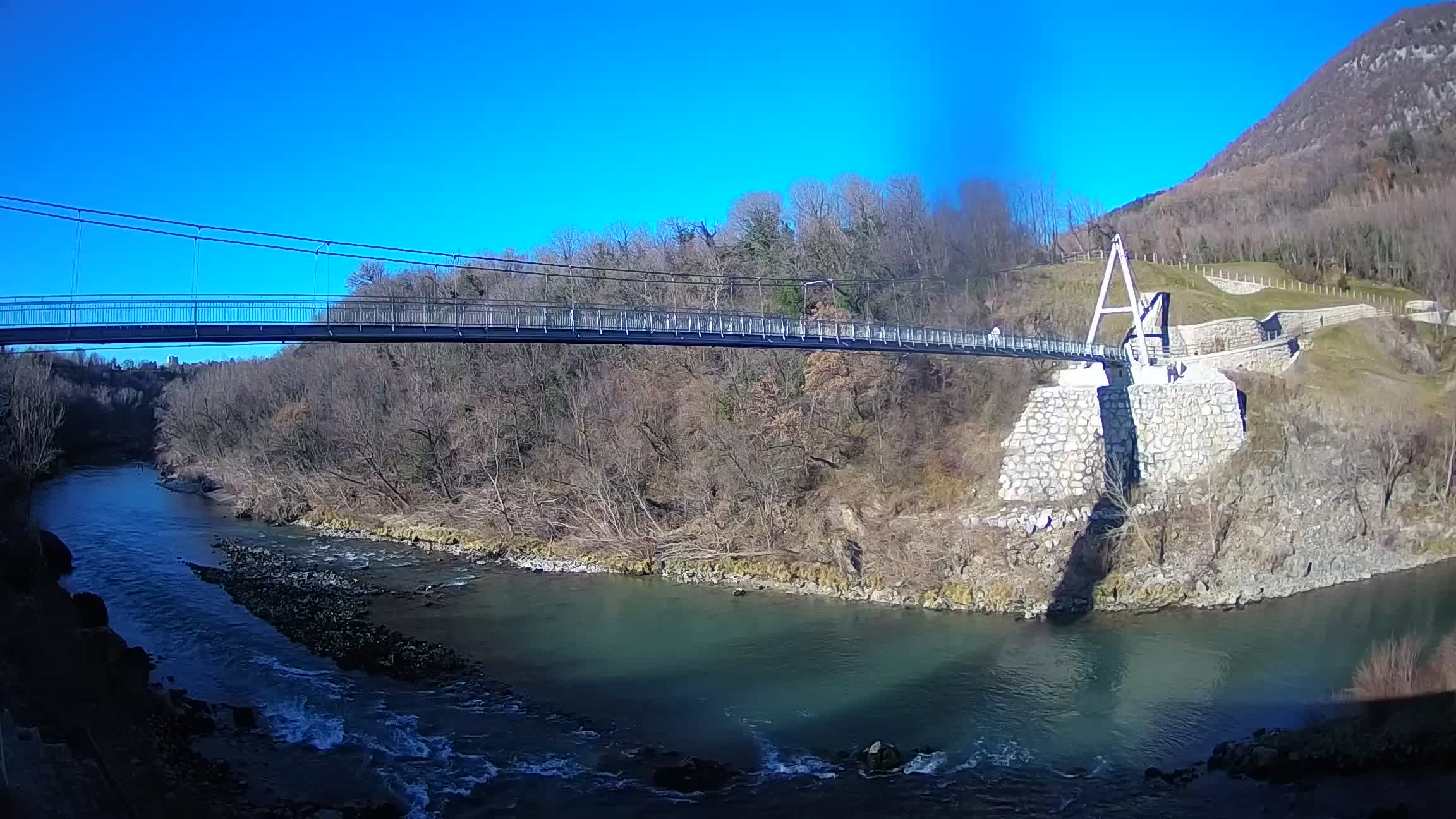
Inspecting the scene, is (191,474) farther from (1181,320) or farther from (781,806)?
(1181,320)

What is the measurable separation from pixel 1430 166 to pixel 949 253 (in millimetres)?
35239

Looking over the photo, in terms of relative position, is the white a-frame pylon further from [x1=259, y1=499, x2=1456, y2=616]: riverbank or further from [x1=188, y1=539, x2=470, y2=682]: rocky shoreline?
[x1=188, y1=539, x2=470, y2=682]: rocky shoreline

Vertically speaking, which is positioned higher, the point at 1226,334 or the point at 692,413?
the point at 1226,334

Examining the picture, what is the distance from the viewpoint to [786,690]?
37.5 feet

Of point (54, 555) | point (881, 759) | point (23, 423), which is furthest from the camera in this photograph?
point (23, 423)

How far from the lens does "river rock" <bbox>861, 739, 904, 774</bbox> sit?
8945mm

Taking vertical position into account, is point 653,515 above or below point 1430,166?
below

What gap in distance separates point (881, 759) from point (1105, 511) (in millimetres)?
10173

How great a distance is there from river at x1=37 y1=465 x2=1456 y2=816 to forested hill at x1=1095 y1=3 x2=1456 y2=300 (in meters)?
19.6

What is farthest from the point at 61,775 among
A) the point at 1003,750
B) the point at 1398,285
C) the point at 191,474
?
the point at 1398,285

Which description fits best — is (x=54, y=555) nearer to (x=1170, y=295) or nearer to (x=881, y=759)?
(x=881, y=759)

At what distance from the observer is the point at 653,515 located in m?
21.0

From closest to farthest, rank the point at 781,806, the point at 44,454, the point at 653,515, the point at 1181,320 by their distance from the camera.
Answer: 1. the point at 781,806
2. the point at 653,515
3. the point at 44,454
4. the point at 1181,320

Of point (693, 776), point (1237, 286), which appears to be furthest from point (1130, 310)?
point (693, 776)
